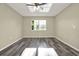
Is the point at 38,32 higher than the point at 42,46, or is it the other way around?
the point at 38,32

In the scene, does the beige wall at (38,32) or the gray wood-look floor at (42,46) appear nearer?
the gray wood-look floor at (42,46)

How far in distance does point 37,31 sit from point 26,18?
104 cm

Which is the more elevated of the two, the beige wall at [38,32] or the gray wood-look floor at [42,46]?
the beige wall at [38,32]

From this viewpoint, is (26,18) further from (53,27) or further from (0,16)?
(0,16)

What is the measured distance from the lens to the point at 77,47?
2.22 metres

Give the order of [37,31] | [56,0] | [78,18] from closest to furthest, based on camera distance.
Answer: [56,0] < [78,18] < [37,31]

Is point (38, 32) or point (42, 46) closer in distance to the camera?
point (42, 46)

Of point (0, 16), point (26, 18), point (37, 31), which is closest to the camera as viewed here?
point (0, 16)

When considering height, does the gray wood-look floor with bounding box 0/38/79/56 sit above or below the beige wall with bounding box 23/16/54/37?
below

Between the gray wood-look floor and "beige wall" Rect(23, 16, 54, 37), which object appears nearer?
the gray wood-look floor

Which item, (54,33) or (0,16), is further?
(54,33)

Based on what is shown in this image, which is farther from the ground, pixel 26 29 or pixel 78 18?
pixel 78 18

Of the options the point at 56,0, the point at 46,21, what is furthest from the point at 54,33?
the point at 56,0

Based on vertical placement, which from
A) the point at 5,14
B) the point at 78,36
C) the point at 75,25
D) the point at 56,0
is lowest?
the point at 78,36
